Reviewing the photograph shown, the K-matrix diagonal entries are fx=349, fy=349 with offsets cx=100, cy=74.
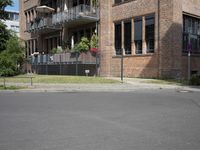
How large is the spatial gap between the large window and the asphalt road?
16.6 m

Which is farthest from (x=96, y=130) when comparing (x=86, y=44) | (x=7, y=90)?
(x=86, y=44)

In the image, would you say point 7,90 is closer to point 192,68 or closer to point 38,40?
point 192,68

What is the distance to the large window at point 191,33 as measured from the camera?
1103 inches

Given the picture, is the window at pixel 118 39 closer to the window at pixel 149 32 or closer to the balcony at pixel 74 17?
the balcony at pixel 74 17

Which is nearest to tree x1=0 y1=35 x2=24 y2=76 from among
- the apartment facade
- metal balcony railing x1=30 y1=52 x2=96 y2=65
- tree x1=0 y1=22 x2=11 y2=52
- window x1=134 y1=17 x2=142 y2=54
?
tree x1=0 y1=22 x2=11 y2=52

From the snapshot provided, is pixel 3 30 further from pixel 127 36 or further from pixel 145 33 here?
pixel 145 33

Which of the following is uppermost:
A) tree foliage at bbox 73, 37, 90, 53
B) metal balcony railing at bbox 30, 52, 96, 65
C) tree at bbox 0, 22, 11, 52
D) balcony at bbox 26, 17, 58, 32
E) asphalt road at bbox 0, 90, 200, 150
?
balcony at bbox 26, 17, 58, 32

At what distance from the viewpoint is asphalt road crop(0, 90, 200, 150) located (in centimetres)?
662

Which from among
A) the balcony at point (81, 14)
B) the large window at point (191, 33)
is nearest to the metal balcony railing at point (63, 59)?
the balcony at point (81, 14)

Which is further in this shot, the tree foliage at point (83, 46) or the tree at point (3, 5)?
the tree at point (3, 5)

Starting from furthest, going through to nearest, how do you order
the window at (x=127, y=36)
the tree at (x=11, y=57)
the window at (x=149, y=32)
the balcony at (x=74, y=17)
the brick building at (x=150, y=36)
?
the tree at (x=11, y=57), the balcony at (x=74, y=17), the window at (x=127, y=36), the window at (x=149, y=32), the brick building at (x=150, y=36)

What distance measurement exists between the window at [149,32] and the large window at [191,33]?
2.59 metres

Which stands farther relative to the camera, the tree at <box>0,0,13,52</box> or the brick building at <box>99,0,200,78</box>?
the tree at <box>0,0,13,52</box>

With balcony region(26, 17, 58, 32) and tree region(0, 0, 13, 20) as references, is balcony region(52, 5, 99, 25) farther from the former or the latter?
tree region(0, 0, 13, 20)
